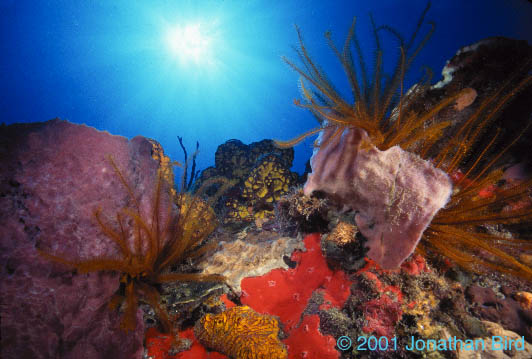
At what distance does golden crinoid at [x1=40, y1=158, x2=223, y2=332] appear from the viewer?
2.19m

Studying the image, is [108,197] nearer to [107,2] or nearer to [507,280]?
[507,280]

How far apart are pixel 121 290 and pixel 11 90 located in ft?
159

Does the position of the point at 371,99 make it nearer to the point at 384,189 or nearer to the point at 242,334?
the point at 384,189

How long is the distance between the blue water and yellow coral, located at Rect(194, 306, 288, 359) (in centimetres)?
308

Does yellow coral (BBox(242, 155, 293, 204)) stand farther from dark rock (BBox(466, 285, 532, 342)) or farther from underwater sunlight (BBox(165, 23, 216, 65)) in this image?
underwater sunlight (BBox(165, 23, 216, 65))

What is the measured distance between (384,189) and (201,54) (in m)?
36.2

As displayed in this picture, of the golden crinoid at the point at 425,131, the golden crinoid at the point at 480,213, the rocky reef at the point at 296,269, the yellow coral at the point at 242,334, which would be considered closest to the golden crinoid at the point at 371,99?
the golden crinoid at the point at 425,131

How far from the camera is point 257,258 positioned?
10.2 ft

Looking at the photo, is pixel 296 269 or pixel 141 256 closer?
pixel 141 256

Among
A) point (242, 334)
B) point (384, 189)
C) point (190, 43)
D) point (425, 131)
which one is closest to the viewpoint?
point (425, 131)

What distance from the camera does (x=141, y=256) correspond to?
8.43 feet

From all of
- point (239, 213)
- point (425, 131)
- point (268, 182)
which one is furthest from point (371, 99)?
point (239, 213)

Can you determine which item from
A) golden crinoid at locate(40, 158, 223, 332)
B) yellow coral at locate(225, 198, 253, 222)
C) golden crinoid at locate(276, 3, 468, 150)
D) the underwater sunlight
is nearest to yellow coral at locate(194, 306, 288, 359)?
golden crinoid at locate(40, 158, 223, 332)

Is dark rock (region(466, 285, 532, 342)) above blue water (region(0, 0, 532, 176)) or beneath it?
beneath
